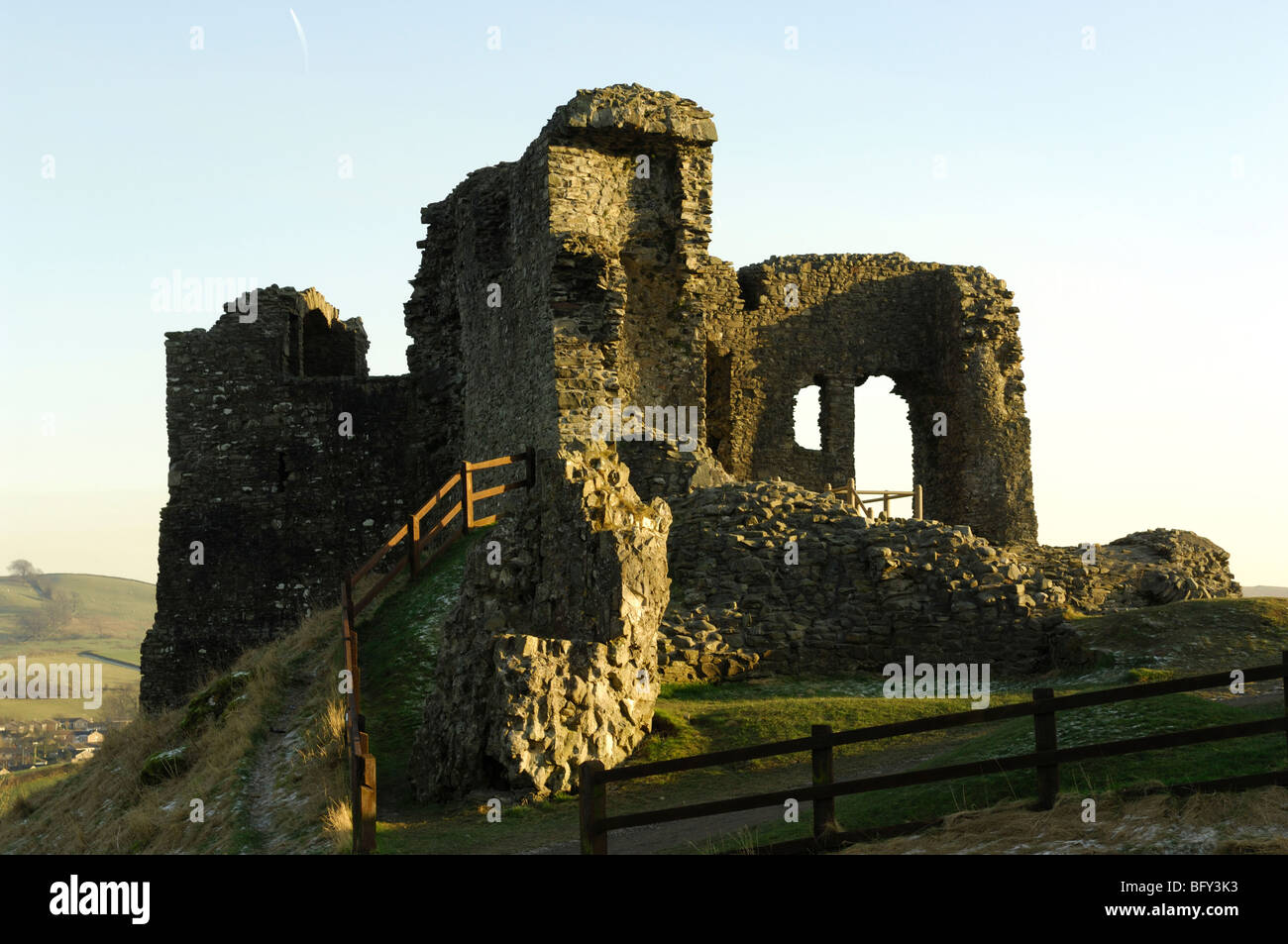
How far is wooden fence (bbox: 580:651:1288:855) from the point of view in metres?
9.48

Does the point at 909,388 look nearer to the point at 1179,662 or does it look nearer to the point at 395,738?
the point at 1179,662

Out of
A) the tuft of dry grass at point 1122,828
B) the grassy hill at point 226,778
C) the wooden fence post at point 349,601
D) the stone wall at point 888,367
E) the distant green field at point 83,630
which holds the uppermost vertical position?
the stone wall at point 888,367

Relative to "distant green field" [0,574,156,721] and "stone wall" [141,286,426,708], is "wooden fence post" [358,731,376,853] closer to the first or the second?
"stone wall" [141,286,426,708]

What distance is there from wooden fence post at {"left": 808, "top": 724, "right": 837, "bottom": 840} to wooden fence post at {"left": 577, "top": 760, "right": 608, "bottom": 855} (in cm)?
155

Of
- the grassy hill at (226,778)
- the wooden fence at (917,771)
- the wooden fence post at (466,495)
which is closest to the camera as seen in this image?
the wooden fence at (917,771)

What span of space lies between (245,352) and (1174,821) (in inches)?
874

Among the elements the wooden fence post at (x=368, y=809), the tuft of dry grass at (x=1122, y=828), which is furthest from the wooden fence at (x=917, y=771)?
the wooden fence post at (x=368, y=809)

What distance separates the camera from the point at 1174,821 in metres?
8.89

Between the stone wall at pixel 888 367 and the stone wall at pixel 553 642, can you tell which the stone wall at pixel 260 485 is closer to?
the stone wall at pixel 888 367

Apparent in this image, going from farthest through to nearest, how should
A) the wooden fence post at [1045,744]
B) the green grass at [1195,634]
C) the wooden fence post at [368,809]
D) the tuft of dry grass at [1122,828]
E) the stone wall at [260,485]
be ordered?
the stone wall at [260,485] → the green grass at [1195,634] → the wooden fence post at [368,809] → the wooden fence post at [1045,744] → the tuft of dry grass at [1122,828]

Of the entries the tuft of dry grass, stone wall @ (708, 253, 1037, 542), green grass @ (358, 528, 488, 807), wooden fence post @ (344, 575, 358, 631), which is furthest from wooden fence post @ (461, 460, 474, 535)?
the tuft of dry grass

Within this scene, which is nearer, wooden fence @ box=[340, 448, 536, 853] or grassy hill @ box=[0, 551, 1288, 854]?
grassy hill @ box=[0, 551, 1288, 854]

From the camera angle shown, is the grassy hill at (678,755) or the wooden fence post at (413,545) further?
the wooden fence post at (413,545)

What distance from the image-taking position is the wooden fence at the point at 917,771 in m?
9.48
